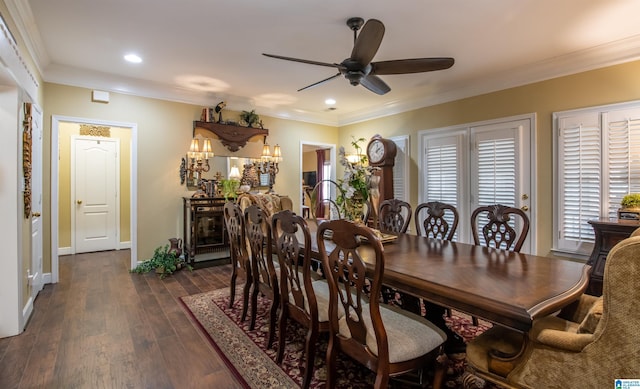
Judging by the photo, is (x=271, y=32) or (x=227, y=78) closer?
(x=271, y=32)

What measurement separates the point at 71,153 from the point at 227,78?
3569 millimetres

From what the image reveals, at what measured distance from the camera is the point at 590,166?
334cm

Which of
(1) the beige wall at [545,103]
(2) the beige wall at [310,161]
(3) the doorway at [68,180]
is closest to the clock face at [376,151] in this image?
(1) the beige wall at [545,103]

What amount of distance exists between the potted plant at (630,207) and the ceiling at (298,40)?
55.1 inches

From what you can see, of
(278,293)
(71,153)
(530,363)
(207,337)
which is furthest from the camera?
(71,153)

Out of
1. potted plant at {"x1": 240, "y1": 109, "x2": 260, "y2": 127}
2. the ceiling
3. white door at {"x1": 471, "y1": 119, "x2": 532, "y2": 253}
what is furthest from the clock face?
potted plant at {"x1": 240, "y1": 109, "x2": 260, "y2": 127}

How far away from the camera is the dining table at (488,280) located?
1245 millimetres

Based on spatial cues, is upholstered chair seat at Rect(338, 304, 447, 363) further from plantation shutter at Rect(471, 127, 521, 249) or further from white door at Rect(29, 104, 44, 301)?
white door at Rect(29, 104, 44, 301)

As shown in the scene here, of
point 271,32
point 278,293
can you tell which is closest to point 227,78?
point 271,32

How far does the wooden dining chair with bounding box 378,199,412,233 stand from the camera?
130 inches

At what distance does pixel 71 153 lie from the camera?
5.58 meters

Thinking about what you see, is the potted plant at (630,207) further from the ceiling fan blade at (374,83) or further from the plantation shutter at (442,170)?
the ceiling fan blade at (374,83)

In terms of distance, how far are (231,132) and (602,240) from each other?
4824mm

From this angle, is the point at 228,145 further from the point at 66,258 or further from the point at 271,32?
the point at 66,258
